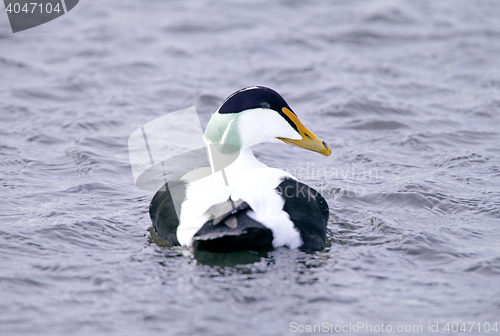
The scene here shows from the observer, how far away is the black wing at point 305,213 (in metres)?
3.59

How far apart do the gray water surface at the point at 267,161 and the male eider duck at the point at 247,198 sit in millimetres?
180

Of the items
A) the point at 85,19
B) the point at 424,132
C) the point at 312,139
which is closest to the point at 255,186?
the point at 312,139

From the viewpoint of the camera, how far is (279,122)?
4195 millimetres

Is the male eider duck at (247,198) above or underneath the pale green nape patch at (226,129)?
underneath

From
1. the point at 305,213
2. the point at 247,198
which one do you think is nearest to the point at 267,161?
the point at 305,213

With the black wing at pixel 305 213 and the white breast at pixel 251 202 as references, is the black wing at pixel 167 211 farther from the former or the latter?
the black wing at pixel 305 213

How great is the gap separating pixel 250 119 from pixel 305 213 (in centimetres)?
82

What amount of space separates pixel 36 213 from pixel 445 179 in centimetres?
346

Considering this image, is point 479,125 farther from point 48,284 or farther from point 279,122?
point 48,284

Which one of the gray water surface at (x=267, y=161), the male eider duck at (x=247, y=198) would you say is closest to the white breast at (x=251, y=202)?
the male eider duck at (x=247, y=198)

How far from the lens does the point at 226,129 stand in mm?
4074

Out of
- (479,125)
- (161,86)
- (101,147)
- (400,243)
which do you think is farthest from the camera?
(161,86)

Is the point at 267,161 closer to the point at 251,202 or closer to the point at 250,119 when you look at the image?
the point at 250,119

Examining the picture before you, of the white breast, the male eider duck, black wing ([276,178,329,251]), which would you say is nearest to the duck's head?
the male eider duck
